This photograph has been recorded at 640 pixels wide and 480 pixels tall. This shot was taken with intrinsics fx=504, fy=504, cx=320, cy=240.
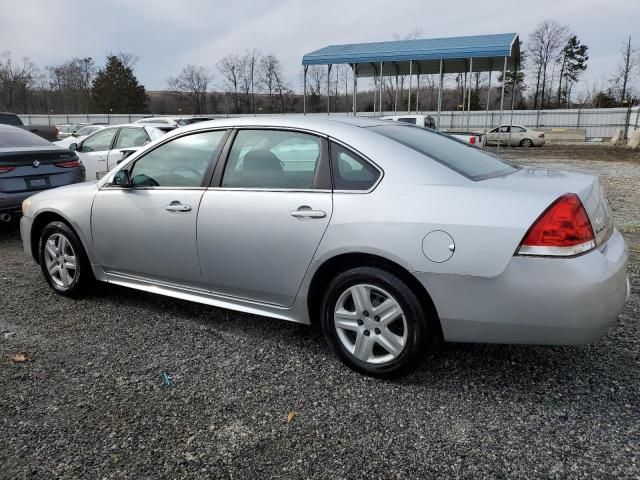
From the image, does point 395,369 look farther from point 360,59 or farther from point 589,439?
point 360,59

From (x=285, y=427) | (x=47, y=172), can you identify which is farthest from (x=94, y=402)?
(x=47, y=172)

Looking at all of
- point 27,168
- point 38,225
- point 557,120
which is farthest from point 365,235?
point 557,120

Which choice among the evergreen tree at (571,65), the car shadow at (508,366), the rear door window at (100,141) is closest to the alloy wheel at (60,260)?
the car shadow at (508,366)

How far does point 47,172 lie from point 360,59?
1468 cm

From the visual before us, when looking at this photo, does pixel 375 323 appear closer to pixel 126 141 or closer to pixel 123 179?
pixel 123 179

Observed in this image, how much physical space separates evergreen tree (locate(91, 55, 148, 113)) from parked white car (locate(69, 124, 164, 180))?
2614 inches

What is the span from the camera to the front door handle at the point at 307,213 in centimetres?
285

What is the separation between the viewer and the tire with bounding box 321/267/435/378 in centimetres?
266

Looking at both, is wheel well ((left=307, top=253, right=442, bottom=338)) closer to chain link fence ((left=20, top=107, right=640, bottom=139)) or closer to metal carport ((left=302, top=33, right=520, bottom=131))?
metal carport ((left=302, top=33, right=520, bottom=131))

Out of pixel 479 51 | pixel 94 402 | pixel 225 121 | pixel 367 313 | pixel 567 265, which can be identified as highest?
pixel 479 51

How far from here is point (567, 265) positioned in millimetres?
2330

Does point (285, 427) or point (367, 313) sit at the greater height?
point (367, 313)

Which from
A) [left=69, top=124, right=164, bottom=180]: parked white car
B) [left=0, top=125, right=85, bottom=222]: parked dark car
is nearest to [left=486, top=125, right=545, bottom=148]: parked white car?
[left=69, top=124, right=164, bottom=180]: parked white car

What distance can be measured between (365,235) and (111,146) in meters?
8.80
